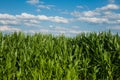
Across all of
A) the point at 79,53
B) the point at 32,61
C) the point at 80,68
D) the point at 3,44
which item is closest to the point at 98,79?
the point at 80,68

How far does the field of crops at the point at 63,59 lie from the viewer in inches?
394

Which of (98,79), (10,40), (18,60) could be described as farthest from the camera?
(10,40)

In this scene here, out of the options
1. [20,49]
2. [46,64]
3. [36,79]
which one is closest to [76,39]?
[20,49]

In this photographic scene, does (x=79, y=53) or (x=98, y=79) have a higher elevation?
(x=79, y=53)

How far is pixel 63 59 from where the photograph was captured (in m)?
11.2

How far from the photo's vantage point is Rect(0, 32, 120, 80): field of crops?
32.8ft

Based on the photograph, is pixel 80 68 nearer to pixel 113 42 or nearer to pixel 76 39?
pixel 113 42

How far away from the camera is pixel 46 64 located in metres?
10.1

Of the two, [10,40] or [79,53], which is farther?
[10,40]

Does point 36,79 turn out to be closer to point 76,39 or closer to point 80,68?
point 80,68

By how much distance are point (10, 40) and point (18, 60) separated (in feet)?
8.10

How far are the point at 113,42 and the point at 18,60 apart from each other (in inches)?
145

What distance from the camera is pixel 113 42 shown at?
489 inches

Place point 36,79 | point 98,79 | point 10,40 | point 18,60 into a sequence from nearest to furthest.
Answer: point 36,79, point 98,79, point 18,60, point 10,40
